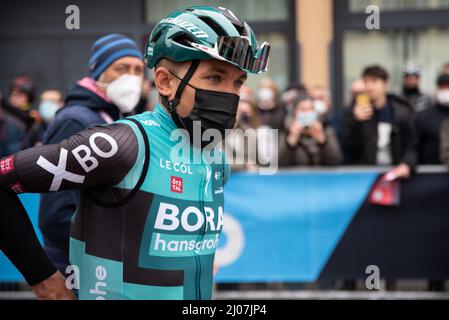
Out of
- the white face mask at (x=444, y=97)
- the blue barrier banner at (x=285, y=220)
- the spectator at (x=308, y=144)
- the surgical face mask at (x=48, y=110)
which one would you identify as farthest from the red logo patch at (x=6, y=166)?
the surgical face mask at (x=48, y=110)

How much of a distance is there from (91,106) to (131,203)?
4.79 feet

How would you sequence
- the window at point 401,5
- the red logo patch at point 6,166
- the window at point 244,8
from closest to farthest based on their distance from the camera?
the red logo patch at point 6,166 → the window at point 401,5 → the window at point 244,8

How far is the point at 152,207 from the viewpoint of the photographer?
8.56ft

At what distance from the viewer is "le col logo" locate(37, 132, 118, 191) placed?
2.49 metres

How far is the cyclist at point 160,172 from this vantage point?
99.1 inches

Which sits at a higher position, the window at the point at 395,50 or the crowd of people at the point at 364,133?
the window at the point at 395,50

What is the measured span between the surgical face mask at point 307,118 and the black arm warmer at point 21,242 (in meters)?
4.73

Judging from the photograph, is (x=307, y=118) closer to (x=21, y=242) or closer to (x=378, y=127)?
(x=378, y=127)

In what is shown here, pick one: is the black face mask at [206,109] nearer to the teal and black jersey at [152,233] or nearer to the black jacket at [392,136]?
the teal and black jersey at [152,233]

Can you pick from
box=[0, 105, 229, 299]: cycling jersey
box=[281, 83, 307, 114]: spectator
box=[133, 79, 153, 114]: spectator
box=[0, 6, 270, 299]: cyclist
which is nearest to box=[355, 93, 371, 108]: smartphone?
box=[281, 83, 307, 114]: spectator

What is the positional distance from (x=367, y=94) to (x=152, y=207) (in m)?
5.07

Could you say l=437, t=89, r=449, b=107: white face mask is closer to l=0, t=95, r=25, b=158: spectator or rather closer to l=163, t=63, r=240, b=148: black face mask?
l=0, t=95, r=25, b=158: spectator

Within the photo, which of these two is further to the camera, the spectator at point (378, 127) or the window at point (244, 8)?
the window at point (244, 8)
